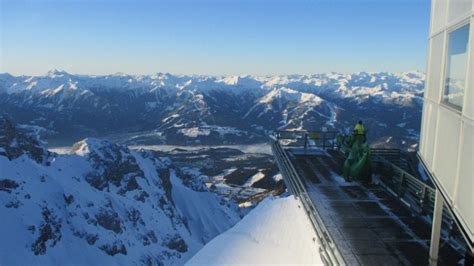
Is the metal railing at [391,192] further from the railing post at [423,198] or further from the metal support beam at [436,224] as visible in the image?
the metal support beam at [436,224]

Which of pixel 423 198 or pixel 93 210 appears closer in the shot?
pixel 423 198

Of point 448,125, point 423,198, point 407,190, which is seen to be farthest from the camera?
point 407,190

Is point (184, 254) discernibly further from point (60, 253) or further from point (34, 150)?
point (34, 150)

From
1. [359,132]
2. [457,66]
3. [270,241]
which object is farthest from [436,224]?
[359,132]

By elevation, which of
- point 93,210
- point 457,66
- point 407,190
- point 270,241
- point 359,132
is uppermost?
point 457,66

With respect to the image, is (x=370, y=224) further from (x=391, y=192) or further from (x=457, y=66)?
(x=457, y=66)

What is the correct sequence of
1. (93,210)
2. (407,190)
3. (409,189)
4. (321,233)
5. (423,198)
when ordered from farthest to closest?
(93,210), (407,190), (409,189), (423,198), (321,233)
